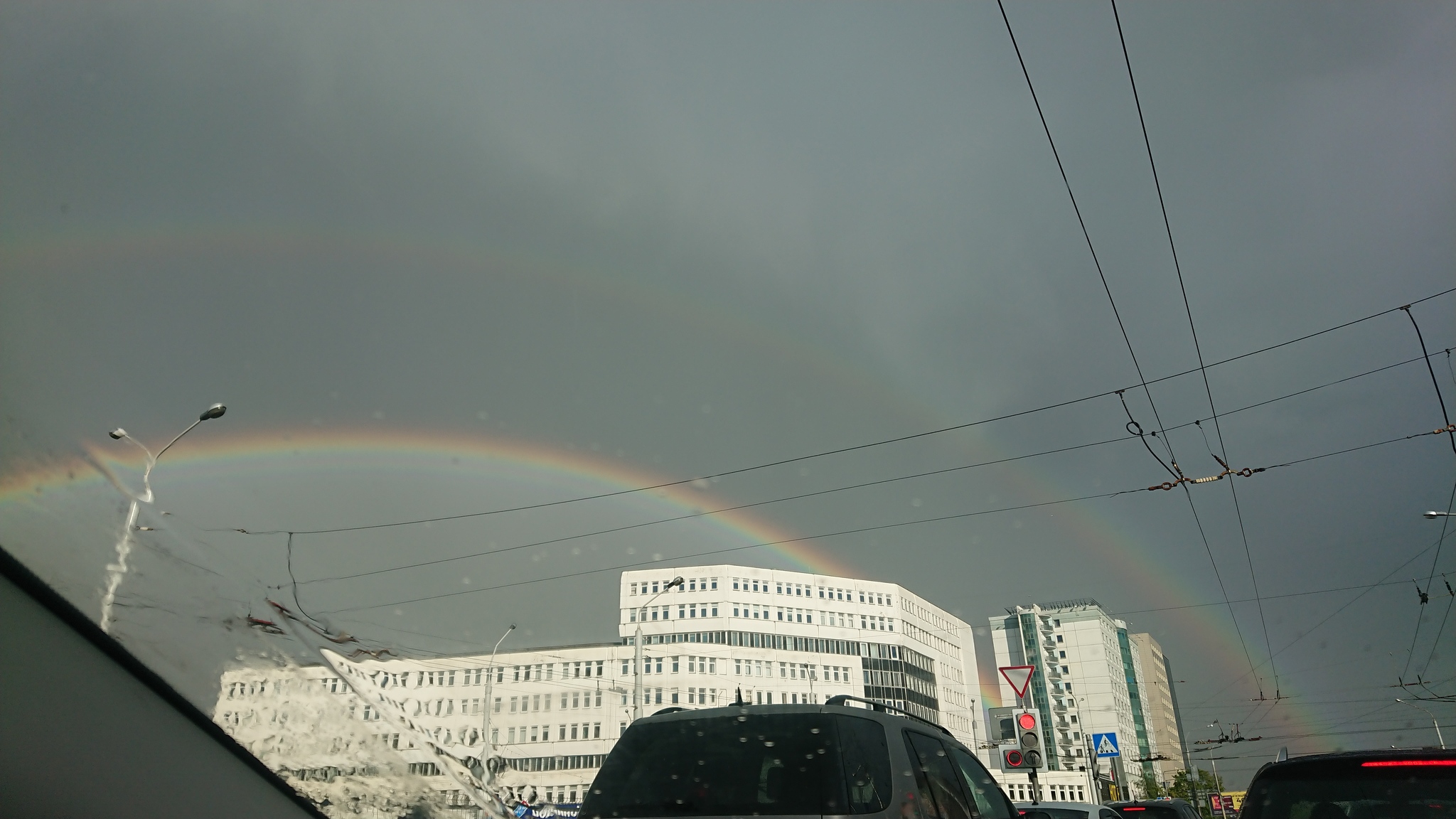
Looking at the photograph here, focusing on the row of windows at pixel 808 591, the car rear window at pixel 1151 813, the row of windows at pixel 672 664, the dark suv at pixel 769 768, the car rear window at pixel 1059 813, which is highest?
the row of windows at pixel 808 591

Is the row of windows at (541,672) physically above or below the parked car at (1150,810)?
Answer: above

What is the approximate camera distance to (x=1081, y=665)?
153 metres

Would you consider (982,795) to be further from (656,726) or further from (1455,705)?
(1455,705)

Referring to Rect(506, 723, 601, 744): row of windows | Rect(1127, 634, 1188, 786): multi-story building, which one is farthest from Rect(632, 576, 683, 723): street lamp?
Rect(1127, 634, 1188, 786): multi-story building

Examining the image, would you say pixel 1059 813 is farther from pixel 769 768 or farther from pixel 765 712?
pixel 769 768

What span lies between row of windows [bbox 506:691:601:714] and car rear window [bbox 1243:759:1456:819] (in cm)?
374

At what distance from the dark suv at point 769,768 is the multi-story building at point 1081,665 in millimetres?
149413

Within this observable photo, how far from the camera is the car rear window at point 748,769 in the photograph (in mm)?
3244

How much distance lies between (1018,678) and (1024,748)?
44.6 inches

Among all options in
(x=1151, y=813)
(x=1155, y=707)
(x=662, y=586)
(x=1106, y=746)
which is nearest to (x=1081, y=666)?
(x=1155, y=707)

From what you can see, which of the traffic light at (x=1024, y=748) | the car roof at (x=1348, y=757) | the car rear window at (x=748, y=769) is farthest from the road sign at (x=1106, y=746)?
the car rear window at (x=748, y=769)

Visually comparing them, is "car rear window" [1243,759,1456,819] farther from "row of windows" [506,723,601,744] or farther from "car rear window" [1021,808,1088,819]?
"row of windows" [506,723,601,744]

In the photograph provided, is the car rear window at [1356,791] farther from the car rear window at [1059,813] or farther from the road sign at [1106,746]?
the road sign at [1106,746]

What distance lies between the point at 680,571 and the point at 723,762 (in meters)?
24.6
